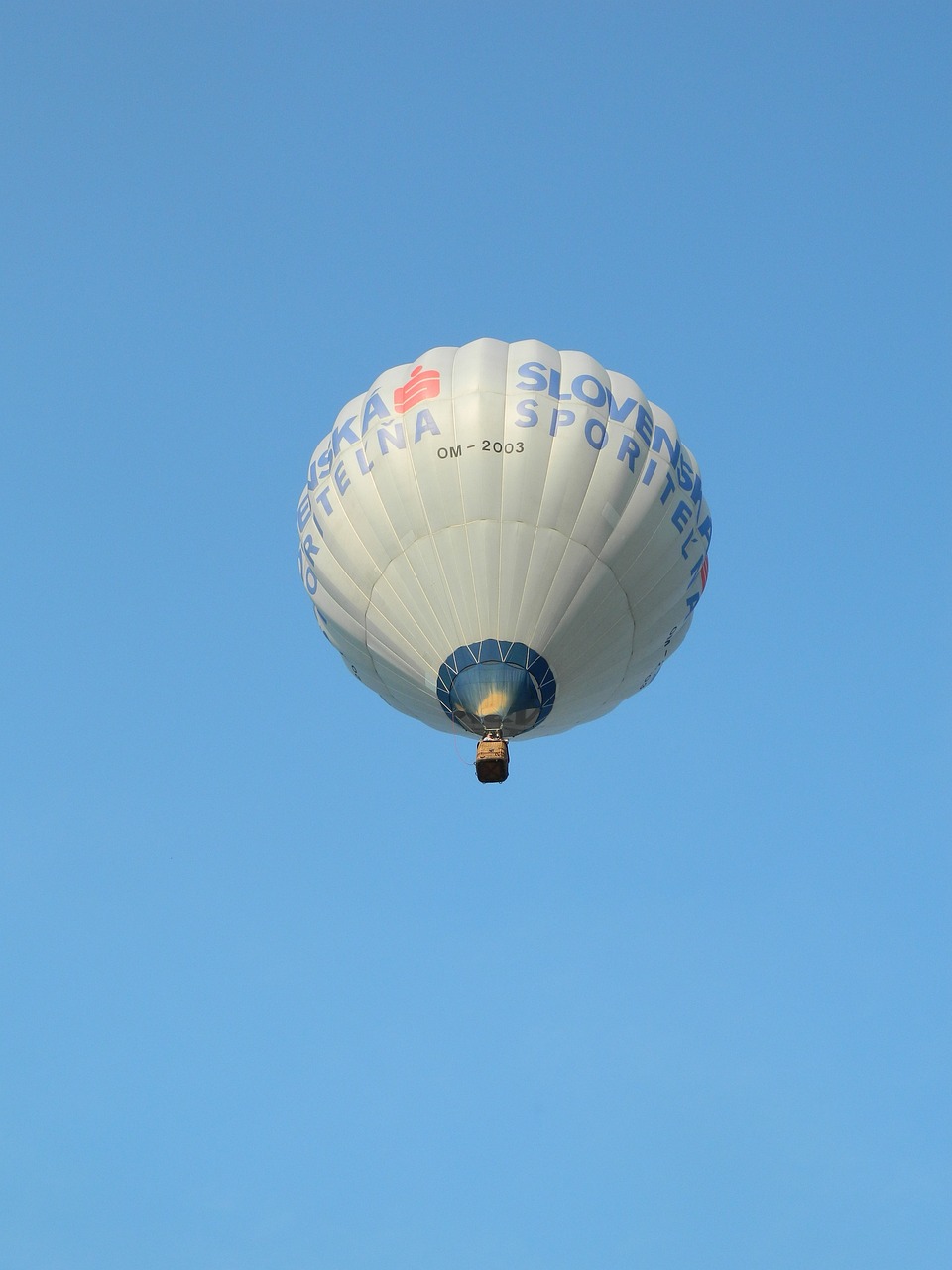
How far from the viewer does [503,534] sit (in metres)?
25.1

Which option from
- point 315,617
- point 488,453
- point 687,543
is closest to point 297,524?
point 315,617

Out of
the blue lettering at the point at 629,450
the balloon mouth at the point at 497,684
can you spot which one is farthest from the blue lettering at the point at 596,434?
the balloon mouth at the point at 497,684

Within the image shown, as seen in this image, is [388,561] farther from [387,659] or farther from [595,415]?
[595,415]

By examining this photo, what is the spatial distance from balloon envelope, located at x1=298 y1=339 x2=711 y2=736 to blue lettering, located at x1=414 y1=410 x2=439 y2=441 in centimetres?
2

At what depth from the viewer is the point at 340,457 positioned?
86.5 ft

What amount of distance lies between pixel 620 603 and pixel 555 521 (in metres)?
1.38

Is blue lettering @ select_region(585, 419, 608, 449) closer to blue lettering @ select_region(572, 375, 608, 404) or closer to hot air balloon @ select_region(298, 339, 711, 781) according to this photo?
hot air balloon @ select_region(298, 339, 711, 781)

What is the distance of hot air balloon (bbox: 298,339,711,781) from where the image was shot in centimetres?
2512

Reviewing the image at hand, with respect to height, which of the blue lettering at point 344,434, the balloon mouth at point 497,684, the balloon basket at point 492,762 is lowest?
the balloon basket at point 492,762

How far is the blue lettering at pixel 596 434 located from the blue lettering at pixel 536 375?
2.54 feet

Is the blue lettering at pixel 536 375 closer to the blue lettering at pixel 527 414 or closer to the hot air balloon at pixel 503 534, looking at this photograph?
the hot air balloon at pixel 503 534

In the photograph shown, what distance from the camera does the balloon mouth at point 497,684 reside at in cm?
2514

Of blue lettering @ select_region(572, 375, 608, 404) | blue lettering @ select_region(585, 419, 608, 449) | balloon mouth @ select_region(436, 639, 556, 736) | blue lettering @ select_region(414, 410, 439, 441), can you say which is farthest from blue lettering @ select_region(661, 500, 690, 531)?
blue lettering @ select_region(414, 410, 439, 441)

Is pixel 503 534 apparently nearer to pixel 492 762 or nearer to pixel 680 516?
pixel 680 516
